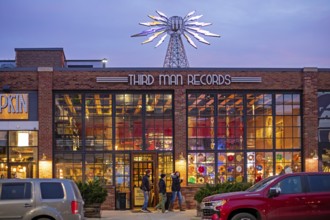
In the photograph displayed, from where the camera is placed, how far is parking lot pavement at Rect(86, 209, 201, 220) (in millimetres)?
23391

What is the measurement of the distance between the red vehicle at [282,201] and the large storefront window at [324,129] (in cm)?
1302

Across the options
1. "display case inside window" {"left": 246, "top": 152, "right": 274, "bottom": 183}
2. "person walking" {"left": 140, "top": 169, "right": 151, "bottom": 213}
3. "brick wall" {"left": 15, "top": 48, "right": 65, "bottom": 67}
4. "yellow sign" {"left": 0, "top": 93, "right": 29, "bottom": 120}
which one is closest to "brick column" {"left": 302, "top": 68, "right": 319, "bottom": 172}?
"display case inside window" {"left": 246, "top": 152, "right": 274, "bottom": 183}

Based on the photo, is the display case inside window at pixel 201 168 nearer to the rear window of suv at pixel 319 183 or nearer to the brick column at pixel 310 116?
the brick column at pixel 310 116

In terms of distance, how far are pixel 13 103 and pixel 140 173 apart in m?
6.44

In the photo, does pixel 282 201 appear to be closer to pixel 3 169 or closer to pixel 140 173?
pixel 140 173

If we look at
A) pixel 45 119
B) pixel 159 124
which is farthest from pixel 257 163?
pixel 45 119

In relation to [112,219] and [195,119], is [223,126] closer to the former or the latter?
[195,119]

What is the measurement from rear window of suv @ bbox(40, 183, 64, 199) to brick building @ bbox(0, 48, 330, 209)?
12.0m

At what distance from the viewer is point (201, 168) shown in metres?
28.9

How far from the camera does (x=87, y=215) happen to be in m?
23.2

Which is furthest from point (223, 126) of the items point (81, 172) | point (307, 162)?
point (81, 172)

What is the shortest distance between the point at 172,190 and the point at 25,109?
7.47 metres

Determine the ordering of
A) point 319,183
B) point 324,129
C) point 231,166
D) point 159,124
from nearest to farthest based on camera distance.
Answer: point 319,183 → point 159,124 → point 231,166 → point 324,129

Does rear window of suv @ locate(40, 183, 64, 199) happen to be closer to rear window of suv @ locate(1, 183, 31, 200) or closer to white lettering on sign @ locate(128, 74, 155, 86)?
rear window of suv @ locate(1, 183, 31, 200)
